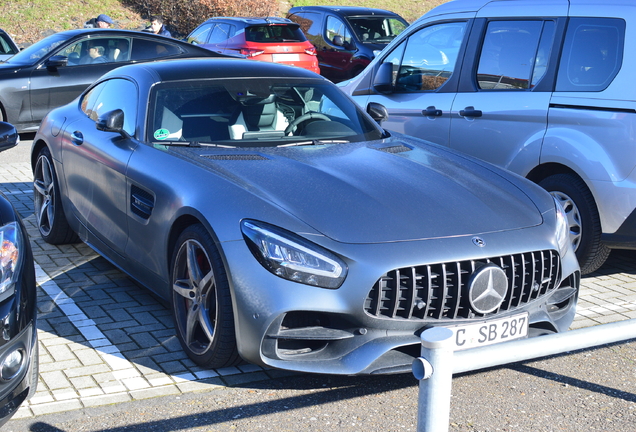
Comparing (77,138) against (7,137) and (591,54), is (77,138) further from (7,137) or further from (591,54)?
(591,54)

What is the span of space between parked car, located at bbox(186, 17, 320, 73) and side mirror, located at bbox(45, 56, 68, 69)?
4.82 metres

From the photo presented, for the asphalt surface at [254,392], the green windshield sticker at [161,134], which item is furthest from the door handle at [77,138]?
the asphalt surface at [254,392]

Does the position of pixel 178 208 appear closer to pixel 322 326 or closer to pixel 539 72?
pixel 322 326

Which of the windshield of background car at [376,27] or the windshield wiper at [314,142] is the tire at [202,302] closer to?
the windshield wiper at [314,142]

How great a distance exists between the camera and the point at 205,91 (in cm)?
512

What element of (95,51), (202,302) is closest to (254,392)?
(202,302)

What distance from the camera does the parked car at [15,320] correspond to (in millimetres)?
3084

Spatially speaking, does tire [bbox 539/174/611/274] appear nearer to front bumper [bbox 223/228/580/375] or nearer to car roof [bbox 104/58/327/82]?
car roof [bbox 104/58/327/82]

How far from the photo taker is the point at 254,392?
12.6ft

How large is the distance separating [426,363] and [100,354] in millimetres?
2487

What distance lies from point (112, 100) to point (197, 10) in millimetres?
21919

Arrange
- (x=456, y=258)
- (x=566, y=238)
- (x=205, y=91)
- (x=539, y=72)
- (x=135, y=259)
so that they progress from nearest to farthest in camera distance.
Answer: (x=456, y=258) → (x=566, y=238) → (x=135, y=259) → (x=205, y=91) → (x=539, y=72)

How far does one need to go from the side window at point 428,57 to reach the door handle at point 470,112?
401mm

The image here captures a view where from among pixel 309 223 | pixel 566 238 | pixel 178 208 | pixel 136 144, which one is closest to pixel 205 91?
pixel 136 144
